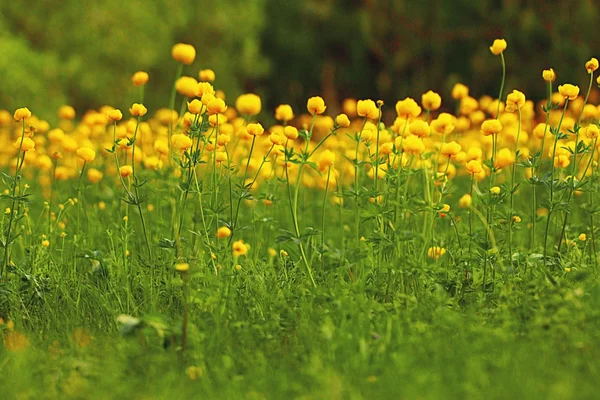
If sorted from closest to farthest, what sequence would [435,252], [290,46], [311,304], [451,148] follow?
[311,304] < [451,148] < [435,252] < [290,46]

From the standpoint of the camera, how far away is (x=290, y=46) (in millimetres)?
13250

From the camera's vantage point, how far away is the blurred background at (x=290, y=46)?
970 centimetres

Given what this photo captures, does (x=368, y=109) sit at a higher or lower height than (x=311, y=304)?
higher

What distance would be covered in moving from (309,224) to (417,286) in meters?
1.30

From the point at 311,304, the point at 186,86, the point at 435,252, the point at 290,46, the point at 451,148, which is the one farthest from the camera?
the point at 290,46

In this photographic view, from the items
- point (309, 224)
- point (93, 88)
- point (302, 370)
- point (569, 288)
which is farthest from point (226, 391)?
point (93, 88)

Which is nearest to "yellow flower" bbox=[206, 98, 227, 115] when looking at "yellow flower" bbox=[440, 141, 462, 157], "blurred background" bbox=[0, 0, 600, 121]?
"yellow flower" bbox=[440, 141, 462, 157]

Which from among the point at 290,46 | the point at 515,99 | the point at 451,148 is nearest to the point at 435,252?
the point at 451,148

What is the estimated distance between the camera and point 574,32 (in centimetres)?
1033

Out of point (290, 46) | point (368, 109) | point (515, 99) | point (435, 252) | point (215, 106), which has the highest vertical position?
point (290, 46)

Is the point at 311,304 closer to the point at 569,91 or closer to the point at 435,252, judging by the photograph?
the point at 435,252

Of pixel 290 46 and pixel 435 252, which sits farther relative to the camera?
pixel 290 46

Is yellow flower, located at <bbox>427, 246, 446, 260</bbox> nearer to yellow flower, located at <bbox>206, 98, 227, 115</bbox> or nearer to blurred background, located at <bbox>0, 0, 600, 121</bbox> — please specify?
yellow flower, located at <bbox>206, 98, 227, 115</bbox>

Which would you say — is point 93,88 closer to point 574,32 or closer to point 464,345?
point 574,32
